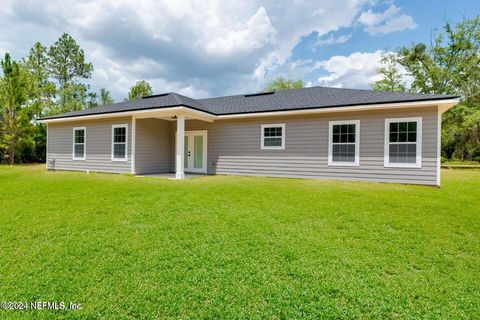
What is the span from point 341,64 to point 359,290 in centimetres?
3226

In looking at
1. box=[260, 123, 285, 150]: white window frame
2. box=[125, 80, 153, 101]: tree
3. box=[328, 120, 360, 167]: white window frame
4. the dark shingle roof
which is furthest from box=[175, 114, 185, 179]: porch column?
box=[125, 80, 153, 101]: tree

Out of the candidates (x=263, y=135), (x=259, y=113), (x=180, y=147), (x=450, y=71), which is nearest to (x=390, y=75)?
(x=450, y=71)

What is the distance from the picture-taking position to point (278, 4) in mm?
12211

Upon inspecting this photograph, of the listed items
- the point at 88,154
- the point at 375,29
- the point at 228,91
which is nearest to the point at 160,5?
the point at 88,154

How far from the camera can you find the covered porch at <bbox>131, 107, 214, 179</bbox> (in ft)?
38.0

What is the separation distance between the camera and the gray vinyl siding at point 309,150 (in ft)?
28.1

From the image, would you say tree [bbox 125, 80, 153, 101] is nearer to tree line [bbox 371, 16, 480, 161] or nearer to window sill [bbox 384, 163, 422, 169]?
tree line [bbox 371, 16, 480, 161]

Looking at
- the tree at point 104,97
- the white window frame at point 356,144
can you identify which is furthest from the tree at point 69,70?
the white window frame at point 356,144

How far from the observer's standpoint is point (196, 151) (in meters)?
12.7

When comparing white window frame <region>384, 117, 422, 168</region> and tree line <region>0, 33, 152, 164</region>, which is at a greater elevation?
tree line <region>0, 33, 152, 164</region>

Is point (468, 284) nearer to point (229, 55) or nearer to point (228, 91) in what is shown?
point (229, 55)

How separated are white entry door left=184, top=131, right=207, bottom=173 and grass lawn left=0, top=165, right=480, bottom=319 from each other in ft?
Result: 22.1

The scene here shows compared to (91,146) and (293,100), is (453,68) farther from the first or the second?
(91,146)

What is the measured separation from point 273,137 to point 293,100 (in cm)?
209
